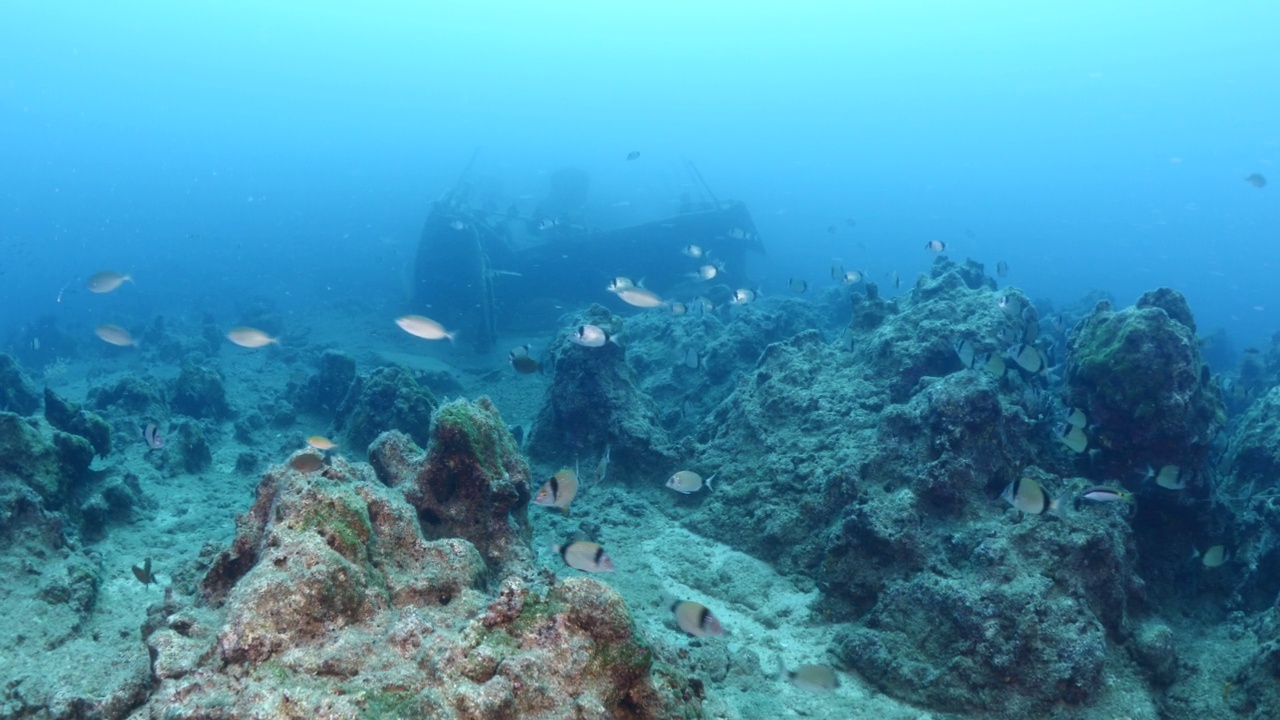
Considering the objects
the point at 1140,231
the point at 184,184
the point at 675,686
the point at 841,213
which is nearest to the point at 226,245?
the point at 675,686

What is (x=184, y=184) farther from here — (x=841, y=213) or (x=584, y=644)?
(x=584, y=644)

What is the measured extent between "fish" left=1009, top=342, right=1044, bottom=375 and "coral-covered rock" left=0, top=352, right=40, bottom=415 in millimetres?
19692

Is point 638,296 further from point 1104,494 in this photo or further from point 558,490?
point 1104,494

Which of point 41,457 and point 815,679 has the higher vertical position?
point 815,679

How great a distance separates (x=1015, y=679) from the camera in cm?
529

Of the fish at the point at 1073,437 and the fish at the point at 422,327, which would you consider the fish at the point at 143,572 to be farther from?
the fish at the point at 1073,437

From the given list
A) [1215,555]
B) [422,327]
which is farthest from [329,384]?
[1215,555]

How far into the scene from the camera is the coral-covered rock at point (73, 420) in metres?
9.53

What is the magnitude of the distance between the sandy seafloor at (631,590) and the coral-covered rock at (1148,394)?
6.38ft

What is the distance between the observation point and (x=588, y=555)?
5.43 metres

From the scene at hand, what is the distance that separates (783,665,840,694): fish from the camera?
5227 mm

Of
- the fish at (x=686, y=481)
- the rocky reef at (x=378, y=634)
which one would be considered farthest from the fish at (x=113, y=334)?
the fish at (x=686, y=481)

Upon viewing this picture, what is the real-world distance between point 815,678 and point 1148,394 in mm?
5290

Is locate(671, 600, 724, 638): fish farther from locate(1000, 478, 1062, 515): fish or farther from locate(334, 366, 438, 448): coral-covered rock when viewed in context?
locate(334, 366, 438, 448): coral-covered rock
